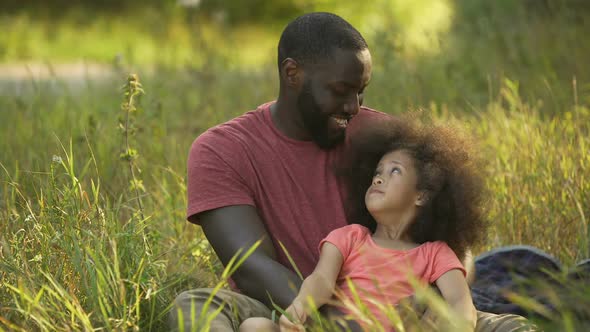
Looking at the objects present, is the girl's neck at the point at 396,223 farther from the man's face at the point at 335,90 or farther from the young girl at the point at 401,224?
the man's face at the point at 335,90

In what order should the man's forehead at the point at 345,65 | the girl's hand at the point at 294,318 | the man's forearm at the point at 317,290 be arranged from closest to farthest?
the girl's hand at the point at 294,318
the man's forearm at the point at 317,290
the man's forehead at the point at 345,65

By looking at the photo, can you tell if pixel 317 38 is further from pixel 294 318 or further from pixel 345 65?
pixel 294 318

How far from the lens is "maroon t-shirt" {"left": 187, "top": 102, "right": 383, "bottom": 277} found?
3357mm

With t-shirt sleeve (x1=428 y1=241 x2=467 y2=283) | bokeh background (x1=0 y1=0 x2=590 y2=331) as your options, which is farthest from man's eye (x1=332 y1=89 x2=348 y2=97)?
t-shirt sleeve (x1=428 y1=241 x2=467 y2=283)

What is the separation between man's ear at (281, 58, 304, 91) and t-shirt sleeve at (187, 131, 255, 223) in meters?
0.30

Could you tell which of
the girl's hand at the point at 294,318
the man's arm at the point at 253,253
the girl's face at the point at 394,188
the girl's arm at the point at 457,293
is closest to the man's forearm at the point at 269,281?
the man's arm at the point at 253,253

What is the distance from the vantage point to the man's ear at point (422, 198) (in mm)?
3170

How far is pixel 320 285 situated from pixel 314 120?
68cm

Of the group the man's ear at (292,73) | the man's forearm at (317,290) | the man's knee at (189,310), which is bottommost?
the man's knee at (189,310)

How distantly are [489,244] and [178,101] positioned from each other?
3.54 metres

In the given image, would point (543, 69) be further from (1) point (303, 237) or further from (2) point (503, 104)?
(1) point (303, 237)

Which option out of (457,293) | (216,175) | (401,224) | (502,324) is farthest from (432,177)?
(216,175)

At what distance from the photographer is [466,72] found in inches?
287

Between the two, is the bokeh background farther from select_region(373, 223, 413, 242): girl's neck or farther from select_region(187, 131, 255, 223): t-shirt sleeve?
select_region(373, 223, 413, 242): girl's neck
